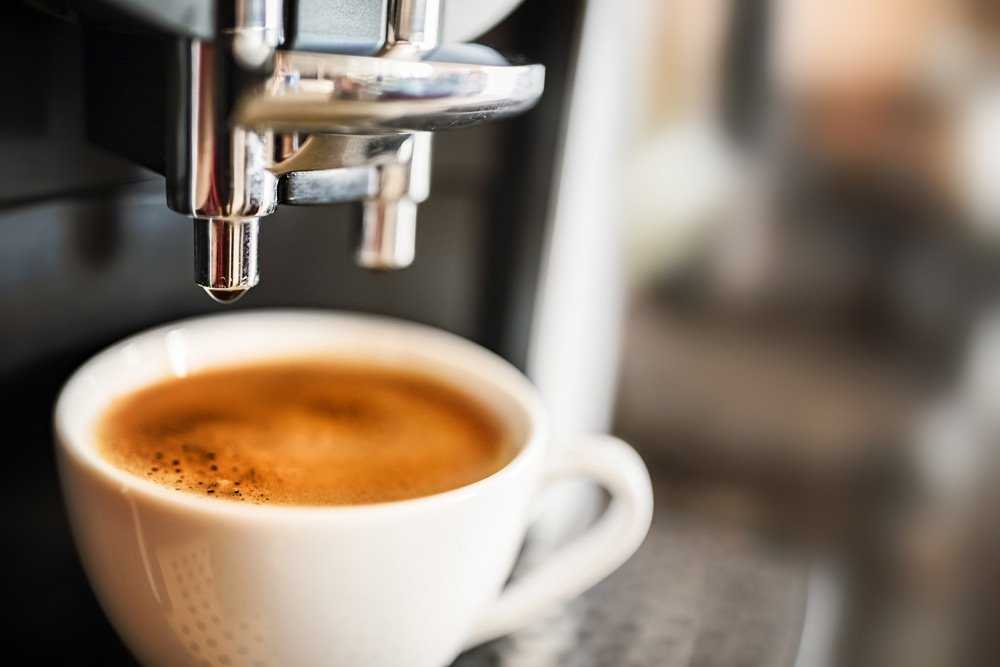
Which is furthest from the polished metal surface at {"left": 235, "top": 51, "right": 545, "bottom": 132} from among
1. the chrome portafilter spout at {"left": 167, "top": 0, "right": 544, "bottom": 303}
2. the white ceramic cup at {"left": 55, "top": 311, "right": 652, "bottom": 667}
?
the white ceramic cup at {"left": 55, "top": 311, "right": 652, "bottom": 667}

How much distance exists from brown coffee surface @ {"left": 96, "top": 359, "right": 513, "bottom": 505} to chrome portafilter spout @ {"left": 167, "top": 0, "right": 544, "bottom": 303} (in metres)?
0.06

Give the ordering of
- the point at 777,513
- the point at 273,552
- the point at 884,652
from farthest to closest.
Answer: the point at 777,513
the point at 884,652
the point at 273,552

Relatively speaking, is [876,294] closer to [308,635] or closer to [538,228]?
[538,228]

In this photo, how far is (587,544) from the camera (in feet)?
1.19

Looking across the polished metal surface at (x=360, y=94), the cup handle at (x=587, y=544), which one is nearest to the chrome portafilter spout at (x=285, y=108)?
the polished metal surface at (x=360, y=94)

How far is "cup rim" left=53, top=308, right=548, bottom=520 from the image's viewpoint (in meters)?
0.27

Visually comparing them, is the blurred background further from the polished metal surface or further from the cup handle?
the polished metal surface

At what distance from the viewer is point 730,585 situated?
438 millimetres

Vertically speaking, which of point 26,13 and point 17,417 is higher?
point 26,13

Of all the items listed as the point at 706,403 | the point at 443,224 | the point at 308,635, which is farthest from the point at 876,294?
the point at 308,635

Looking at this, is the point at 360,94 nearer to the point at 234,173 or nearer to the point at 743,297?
the point at 234,173

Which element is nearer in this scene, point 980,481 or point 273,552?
point 273,552

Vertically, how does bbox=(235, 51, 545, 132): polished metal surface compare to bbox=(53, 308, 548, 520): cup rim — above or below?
above

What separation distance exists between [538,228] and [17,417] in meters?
0.24
